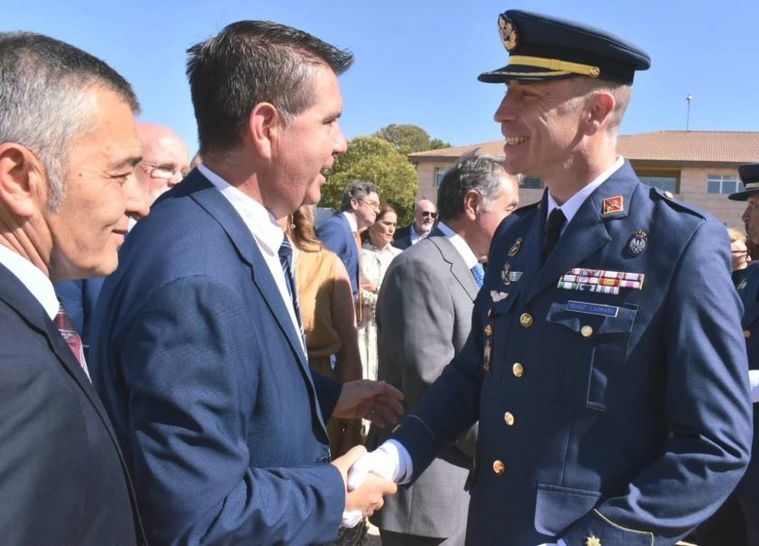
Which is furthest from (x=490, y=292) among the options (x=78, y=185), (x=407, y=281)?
(x=78, y=185)

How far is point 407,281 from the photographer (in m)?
3.39

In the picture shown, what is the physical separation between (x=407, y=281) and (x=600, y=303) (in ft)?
4.67

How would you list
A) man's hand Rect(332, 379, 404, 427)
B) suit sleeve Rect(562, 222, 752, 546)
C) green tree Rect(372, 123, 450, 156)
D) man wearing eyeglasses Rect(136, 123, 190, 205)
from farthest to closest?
green tree Rect(372, 123, 450, 156) → man wearing eyeglasses Rect(136, 123, 190, 205) → man's hand Rect(332, 379, 404, 427) → suit sleeve Rect(562, 222, 752, 546)

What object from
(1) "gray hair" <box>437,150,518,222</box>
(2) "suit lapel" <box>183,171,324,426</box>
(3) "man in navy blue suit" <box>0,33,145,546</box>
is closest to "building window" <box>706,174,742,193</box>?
(1) "gray hair" <box>437,150,518,222</box>

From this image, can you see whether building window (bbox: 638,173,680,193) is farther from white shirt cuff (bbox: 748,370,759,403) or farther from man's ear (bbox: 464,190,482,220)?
man's ear (bbox: 464,190,482,220)

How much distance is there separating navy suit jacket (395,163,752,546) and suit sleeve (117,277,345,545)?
83cm

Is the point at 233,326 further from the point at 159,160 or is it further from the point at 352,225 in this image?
the point at 352,225

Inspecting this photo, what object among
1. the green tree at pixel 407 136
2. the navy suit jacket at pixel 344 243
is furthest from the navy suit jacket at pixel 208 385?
the green tree at pixel 407 136

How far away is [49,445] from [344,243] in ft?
19.8

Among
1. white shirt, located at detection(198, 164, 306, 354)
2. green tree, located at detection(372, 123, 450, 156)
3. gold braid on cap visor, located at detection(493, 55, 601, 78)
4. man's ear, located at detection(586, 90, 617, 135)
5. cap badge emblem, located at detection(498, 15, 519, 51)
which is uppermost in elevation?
green tree, located at detection(372, 123, 450, 156)

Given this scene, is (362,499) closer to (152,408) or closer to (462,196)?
(152,408)

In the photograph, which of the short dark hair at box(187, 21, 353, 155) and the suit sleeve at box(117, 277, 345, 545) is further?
the short dark hair at box(187, 21, 353, 155)

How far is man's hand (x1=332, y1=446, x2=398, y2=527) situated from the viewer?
2023mm

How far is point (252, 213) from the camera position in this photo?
2062mm
